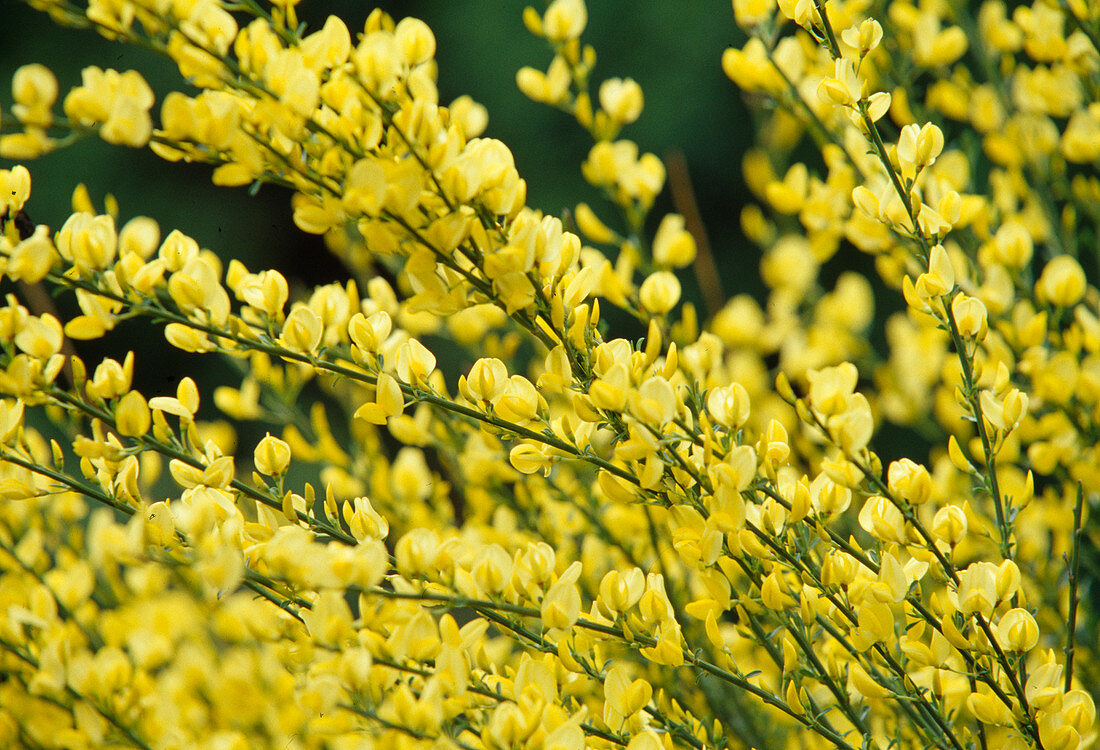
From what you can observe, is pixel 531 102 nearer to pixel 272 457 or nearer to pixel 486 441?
pixel 486 441

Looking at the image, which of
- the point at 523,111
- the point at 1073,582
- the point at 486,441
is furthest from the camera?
the point at 523,111

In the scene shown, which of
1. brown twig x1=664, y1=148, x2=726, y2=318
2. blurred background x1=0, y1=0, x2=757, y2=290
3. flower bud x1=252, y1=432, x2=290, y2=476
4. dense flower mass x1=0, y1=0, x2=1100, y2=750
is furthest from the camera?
blurred background x1=0, y1=0, x2=757, y2=290

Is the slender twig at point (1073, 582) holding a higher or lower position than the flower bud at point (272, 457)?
higher

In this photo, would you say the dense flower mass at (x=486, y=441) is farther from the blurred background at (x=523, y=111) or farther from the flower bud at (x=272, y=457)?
the blurred background at (x=523, y=111)

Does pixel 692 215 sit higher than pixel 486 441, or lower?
higher

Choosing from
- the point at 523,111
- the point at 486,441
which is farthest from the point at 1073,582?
the point at 523,111

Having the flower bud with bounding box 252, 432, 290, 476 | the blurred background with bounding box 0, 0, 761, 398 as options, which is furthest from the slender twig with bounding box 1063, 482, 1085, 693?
the blurred background with bounding box 0, 0, 761, 398

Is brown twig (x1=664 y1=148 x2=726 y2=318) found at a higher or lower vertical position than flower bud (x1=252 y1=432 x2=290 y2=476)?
higher

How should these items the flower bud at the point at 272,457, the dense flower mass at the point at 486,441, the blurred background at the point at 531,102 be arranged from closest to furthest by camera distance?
the dense flower mass at the point at 486,441 < the flower bud at the point at 272,457 < the blurred background at the point at 531,102

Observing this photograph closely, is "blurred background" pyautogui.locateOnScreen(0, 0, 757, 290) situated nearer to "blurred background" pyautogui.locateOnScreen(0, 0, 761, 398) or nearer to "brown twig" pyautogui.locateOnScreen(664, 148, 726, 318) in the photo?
"blurred background" pyautogui.locateOnScreen(0, 0, 761, 398)

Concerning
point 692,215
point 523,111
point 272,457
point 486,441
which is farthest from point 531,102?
point 272,457

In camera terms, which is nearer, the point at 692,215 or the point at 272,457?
the point at 272,457

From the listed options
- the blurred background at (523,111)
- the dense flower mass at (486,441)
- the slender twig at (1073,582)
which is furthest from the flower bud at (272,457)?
the blurred background at (523,111)

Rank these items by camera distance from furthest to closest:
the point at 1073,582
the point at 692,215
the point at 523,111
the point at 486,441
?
the point at 523,111
the point at 692,215
the point at 486,441
the point at 1073,582
